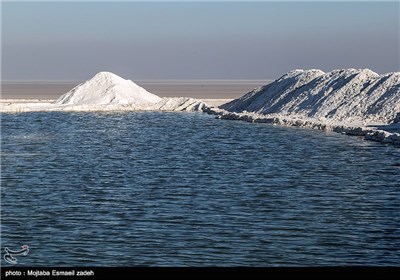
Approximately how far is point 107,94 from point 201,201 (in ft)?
153

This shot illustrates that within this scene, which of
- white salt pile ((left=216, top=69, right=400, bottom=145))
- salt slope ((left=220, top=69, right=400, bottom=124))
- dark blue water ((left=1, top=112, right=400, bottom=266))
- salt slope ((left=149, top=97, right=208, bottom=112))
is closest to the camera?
dark blue water ((left=1, top=112, right=400, bottom=266))

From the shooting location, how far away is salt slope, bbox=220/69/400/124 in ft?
151

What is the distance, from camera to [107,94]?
65.7m

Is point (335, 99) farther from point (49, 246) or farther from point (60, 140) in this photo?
point (49, 246)

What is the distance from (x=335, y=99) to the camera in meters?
49.8

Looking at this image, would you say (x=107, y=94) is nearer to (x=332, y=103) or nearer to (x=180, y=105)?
(x=180, y=105)

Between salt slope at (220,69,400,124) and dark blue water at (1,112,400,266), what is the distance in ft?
29.9

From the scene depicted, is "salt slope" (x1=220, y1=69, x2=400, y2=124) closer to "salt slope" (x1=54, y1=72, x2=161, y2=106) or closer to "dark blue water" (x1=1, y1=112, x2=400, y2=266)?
"salt slope" (x1=54, y1=72, x2=161, y2=106)

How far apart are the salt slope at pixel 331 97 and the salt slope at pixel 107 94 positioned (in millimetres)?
7297

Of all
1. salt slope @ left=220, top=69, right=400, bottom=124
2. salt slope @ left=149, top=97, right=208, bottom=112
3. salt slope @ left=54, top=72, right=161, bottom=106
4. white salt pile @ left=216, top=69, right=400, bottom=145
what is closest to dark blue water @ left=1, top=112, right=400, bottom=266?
white salt pile @ left=216, top=69, right=400, bottom=145

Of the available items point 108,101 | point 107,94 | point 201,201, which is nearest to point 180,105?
point 108,101

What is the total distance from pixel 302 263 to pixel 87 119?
38967 mm

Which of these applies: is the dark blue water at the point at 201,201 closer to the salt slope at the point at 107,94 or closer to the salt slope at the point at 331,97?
the salt slope at the point at 331,97

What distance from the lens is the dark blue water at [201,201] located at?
47.9 ft
